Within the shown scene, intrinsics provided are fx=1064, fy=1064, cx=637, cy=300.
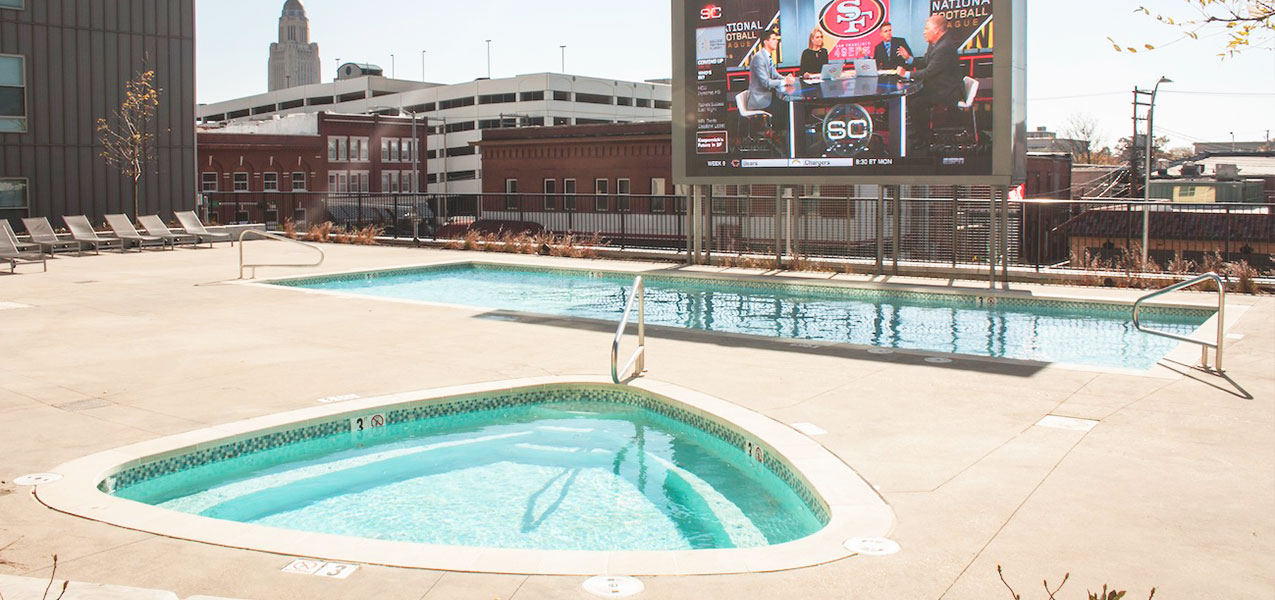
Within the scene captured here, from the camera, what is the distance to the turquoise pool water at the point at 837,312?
1264 centimetres

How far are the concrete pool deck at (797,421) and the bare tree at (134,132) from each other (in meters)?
12.5

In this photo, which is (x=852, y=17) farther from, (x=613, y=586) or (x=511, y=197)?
(x=511, y=197)

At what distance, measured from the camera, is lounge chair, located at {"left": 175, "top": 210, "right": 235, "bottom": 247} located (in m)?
25.0

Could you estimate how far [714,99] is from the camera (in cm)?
1898

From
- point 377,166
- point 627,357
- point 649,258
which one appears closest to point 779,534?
point 627,357

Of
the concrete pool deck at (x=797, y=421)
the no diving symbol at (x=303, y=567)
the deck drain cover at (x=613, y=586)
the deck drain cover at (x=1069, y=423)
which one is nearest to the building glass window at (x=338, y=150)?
the concrete pool deck at (x=797, y=421)

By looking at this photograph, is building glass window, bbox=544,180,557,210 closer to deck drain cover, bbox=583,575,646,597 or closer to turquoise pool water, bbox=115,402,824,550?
turquoise pool water, bbox=115,402,824,550

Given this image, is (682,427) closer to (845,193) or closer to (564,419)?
(564,419)

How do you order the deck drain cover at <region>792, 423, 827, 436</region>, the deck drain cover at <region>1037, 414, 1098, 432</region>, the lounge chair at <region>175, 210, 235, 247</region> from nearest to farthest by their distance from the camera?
the deck drain cover at <region>792, 423, 827, 436</region> → the deck drain cover at <region>1037, 414, 1098, 432</region> → the lounge chair at <region>175, 210, 235, 247</region>

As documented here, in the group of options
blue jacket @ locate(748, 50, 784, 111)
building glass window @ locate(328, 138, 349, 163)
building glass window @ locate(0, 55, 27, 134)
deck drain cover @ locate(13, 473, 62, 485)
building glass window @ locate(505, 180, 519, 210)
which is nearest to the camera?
deck drain cover @ locate(13, 473, 62, 485)

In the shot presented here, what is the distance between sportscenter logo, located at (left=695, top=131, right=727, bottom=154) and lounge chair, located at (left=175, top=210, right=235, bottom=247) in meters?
12.3

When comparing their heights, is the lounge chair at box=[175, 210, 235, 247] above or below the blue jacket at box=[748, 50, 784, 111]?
below

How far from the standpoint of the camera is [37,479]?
6.11 metres

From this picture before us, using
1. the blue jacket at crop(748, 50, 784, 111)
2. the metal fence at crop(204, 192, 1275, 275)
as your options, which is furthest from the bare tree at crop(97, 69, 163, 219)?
the blue jacket at crop(748, 50, 784, 111)
